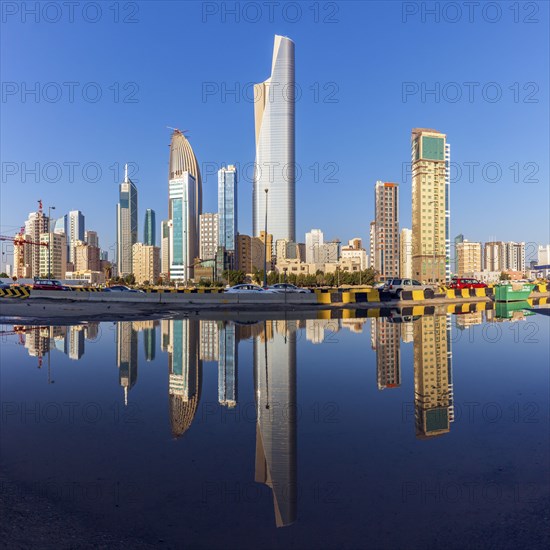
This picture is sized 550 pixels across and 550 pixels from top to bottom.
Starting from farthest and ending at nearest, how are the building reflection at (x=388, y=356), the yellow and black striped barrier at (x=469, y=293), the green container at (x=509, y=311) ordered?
1. the yellow and black striped barrier at (x=469, y=293)
2. the green container at (x=509, y=311)
3. the building reflection at (x=388, y=356)

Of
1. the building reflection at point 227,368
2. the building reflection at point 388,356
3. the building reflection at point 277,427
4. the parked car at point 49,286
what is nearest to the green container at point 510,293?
the building reflection at point 388,356

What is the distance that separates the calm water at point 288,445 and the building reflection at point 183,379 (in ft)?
0.20

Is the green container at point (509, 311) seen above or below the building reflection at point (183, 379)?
below

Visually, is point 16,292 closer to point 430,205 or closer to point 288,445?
point 288,445

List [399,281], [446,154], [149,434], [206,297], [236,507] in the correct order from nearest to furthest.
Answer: [236,507], [149,434], [206,297], [399,281], [446,154]

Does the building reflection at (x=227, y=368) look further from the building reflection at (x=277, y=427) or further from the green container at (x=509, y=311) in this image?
the green container at (x=509, y=311)

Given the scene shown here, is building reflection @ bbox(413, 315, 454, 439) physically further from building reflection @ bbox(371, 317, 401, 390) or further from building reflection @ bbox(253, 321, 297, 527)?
building reflection @ bbox(253, 321, 297, 527)

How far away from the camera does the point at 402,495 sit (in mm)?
4164

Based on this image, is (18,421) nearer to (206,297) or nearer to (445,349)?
(445,349)

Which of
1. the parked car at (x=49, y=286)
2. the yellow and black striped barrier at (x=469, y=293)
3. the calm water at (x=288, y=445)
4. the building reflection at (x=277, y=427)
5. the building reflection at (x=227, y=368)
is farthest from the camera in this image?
the parked car at (x=49, y=286)

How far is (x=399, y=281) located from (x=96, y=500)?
47.1 m

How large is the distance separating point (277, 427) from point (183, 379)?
3.48 meters

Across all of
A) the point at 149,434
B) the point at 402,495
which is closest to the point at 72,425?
the point at 149,434

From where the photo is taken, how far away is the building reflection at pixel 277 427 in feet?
14.0
